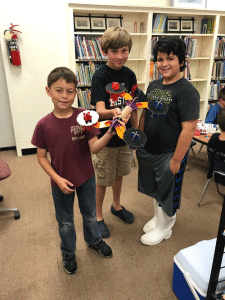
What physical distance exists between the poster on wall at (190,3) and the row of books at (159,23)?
0.74 feet

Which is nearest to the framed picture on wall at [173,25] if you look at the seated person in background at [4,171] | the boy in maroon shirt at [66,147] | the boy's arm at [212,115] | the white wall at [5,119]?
the boy's arm at [212,115]

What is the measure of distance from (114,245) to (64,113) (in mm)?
1058

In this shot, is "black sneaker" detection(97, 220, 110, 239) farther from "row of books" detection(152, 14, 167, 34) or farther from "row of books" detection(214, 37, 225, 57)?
"row of books" detection(214, 37, 225, 57)

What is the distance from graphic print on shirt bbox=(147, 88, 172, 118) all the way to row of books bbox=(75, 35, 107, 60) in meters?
2.02

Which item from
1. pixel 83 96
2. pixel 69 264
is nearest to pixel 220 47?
pixel 83 96

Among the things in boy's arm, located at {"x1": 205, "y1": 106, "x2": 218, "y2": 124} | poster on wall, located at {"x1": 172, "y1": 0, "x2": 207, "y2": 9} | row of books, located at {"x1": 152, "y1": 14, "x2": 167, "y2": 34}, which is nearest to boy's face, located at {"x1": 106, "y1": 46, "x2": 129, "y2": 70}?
boy's arm, located at {"x1": 205, "y1": 106, "x2": 218, "y2": 124}

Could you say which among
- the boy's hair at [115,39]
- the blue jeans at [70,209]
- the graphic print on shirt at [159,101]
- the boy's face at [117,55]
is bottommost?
the blue jeans at [70,209]

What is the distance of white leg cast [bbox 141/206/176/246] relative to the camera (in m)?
1.65

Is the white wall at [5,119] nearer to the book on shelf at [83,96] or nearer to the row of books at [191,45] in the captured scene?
the book on shelf at [83,96]

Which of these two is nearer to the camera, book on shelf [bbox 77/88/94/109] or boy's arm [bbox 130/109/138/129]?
boy's arm [bbox 130/109/138/129]

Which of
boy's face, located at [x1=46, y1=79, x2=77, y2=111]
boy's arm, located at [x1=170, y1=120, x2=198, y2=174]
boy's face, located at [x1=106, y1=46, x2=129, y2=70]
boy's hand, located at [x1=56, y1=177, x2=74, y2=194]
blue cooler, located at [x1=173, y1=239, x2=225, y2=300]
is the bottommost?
blue cooler, located at [x1=173, y1=239, x2=225, y2=300]

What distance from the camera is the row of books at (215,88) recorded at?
3902 millimetres

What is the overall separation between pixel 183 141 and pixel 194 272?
0.68m

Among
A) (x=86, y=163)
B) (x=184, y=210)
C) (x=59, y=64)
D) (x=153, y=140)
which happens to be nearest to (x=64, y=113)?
(x=86, y=163)
